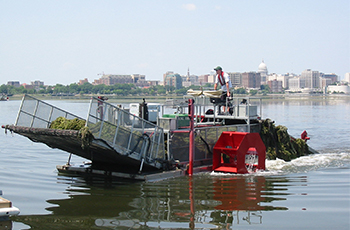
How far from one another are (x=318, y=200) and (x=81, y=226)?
7.95 m

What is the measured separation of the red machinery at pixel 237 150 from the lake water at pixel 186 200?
50cm

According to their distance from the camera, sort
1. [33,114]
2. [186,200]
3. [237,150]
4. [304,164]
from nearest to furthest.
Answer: [186,200]
[33,114]
[237,150]
[304,164]

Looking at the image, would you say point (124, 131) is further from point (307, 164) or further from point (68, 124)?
point (307, 164)

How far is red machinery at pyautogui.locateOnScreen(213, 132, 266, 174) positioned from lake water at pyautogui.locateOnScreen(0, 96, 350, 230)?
1.65 ft

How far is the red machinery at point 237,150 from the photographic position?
65.0 feet

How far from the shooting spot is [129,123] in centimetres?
1728

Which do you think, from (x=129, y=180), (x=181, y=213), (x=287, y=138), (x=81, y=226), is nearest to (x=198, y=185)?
(x=129, y=180)

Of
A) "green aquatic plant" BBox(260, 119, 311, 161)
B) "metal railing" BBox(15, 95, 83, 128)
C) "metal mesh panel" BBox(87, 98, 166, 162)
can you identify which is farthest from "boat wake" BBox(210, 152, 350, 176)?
"metal railing" BBox(15, 95, 83, 128)

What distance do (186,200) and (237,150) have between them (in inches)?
195

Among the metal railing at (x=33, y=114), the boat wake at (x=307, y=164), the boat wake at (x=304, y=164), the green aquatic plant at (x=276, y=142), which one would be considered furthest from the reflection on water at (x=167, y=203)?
the green aquatic plant at (x=276, y=142)

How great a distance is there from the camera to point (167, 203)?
48.7 feet

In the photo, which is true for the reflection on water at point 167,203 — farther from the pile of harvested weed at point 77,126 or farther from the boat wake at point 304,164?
the pile of harvested weed at point 77,126

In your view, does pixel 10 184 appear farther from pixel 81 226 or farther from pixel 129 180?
pixel 81 226

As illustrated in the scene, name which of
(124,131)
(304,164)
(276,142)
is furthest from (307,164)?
(124,131)
